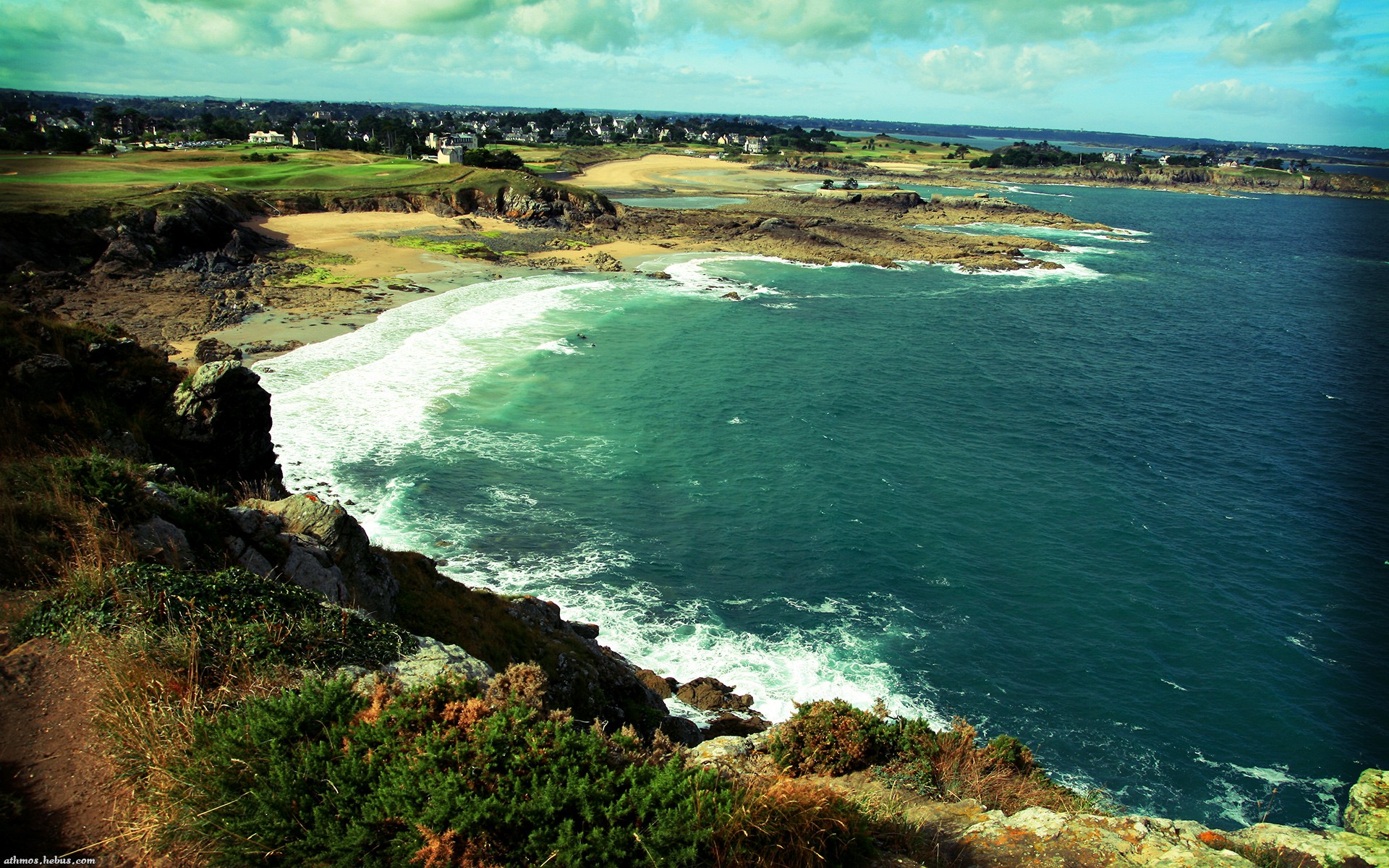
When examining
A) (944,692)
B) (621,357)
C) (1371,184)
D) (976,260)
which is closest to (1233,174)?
(1371,184)

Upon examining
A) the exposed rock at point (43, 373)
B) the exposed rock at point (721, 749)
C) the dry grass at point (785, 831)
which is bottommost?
the exposed rock at point (721, 749)

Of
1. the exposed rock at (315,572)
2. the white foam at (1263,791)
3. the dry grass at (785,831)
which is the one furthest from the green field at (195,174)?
the white foam at (1263,791)

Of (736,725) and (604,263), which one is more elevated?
(604,263)

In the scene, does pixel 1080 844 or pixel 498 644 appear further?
pixel 498 644

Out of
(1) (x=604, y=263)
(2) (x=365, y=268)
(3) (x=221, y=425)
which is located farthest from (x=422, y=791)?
(1) (x=604, y=263)

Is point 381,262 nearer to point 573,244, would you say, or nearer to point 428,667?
point 573,244

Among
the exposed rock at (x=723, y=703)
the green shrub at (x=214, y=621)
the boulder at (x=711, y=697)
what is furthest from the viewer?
the boulder at (x=711, y=697)

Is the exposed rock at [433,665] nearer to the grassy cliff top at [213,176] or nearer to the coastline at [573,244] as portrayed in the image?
the coastline at [573,244]
